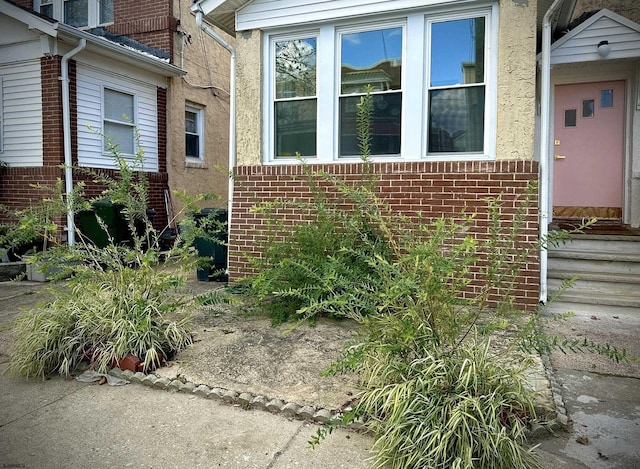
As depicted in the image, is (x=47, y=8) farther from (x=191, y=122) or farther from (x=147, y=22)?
(x=191, y=122)

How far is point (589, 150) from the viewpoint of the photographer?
6.90 meters

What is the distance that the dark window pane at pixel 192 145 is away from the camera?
11509 millimetres

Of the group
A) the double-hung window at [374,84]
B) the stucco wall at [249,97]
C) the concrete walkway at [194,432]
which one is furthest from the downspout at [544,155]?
the stucco wall at [249,97]

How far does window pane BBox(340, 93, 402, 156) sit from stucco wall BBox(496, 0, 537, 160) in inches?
46.3

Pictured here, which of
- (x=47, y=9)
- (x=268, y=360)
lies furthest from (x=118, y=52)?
(x=268, y=360)

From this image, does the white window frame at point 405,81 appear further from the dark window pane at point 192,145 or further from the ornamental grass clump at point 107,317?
the dark window pane at point 192,145

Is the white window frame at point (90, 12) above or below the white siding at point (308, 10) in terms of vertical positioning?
above

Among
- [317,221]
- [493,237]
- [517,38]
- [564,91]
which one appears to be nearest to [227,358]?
[317,221]

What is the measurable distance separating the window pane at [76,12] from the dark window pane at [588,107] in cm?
1063

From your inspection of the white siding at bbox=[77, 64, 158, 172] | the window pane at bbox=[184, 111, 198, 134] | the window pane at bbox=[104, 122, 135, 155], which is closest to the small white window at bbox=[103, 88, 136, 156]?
the window pane at bbox=[104, 122, 135, 155]

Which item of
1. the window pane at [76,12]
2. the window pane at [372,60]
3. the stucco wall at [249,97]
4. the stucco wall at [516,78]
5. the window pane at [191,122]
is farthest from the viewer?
the window pane at [191,122]

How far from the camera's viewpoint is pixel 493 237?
2920mm

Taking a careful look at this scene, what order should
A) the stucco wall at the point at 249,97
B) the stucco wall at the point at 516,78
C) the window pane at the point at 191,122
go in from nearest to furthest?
the stucco wall at the point at 516,78 → the stucco wall at the point at 249,97 → the window pane at the point at 191,122

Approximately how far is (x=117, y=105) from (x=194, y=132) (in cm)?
227
